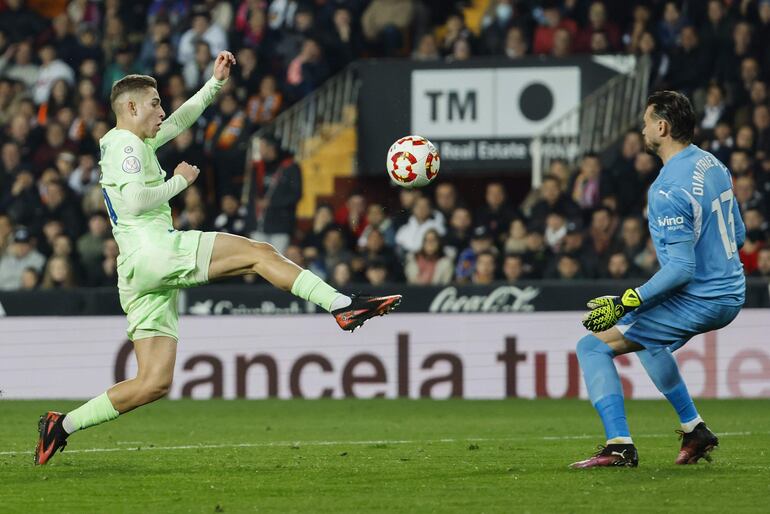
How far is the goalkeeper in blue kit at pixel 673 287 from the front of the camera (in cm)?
840

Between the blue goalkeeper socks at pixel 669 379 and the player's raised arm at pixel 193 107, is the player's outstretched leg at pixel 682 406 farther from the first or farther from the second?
the player's raised arm at pixel 193 107

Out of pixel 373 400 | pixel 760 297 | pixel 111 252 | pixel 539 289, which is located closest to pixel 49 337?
pixel 111 252

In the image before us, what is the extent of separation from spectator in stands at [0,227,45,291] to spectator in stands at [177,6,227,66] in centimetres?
421

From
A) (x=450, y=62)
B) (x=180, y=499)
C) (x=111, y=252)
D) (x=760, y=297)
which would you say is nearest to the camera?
(x=180, y=499)

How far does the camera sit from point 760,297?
52.0ft

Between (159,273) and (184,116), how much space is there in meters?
1.29

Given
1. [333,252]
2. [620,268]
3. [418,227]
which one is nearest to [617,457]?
[620,268]

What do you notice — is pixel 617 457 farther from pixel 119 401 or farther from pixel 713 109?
pixel 713 109

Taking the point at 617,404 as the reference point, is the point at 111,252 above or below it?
above

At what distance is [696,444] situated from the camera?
8.82 m

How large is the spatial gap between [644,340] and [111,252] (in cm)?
1072

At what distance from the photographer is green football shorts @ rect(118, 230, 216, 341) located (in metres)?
8.89

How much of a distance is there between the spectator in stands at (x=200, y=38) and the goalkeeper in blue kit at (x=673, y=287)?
1368cm

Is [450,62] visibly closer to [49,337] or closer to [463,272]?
[463,272]
